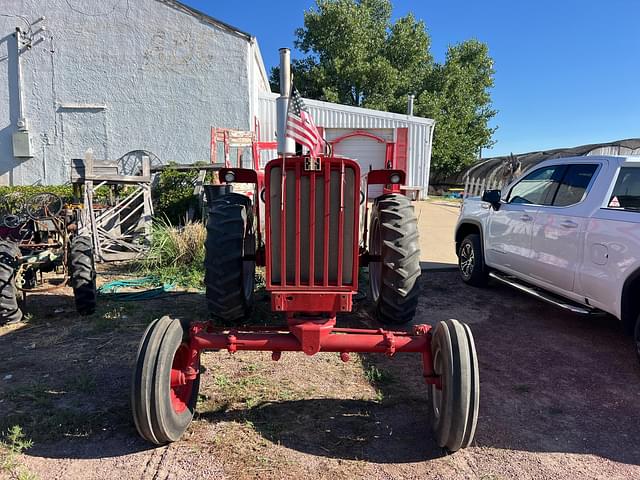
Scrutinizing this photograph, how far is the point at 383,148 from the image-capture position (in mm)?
15938

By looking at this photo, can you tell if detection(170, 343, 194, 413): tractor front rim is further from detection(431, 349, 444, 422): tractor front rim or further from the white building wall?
the white building wall

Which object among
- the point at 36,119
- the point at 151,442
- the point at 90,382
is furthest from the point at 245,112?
the point at 151,442

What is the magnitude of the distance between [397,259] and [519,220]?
2.32 metres

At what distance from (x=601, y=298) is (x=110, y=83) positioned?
12167mm

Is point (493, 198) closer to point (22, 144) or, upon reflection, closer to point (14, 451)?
point (14, 451)

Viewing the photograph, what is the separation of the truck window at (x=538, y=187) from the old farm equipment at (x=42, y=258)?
496 cm

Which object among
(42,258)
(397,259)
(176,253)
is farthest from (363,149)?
(397,259)

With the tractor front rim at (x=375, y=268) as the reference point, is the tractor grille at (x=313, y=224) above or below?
above

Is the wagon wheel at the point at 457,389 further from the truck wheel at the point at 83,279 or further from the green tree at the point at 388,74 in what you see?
the green tree at the point at 388,74

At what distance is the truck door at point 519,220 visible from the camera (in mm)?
5086

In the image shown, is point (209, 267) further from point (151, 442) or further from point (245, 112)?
point (245, 112)

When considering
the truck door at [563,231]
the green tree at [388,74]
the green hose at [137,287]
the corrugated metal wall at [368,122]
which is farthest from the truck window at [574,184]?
the green tree at [388,74]

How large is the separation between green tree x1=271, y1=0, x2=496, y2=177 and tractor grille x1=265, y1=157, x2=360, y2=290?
71.8 ft

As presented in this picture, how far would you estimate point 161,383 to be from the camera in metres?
2.60
